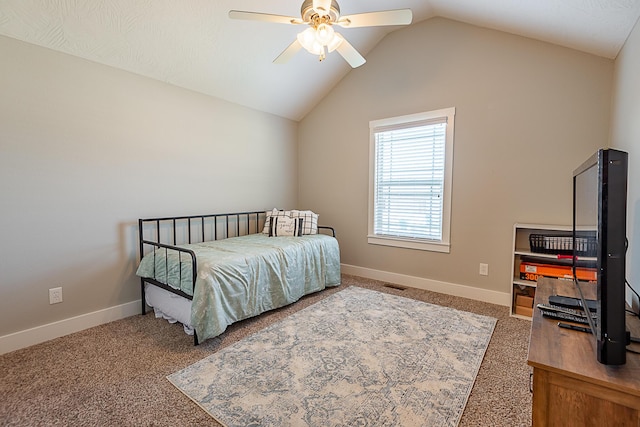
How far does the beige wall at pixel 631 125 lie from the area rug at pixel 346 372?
109 cm

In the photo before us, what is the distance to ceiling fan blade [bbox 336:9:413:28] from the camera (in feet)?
5.79

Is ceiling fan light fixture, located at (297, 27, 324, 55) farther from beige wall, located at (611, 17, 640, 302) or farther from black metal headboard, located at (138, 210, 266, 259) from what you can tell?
black metal headboard, located at (138, 210, 266, 259)

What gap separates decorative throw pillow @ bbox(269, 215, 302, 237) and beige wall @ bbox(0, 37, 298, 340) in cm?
76

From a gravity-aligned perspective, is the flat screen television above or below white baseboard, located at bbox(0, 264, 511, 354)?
above

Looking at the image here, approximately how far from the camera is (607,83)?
2447 mm

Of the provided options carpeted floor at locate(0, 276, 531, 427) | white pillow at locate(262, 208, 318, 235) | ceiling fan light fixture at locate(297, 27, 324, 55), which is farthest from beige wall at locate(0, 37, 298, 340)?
ceiling fan light fixture at locate(297, 27, 324, 55)

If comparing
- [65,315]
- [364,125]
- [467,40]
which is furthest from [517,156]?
[65,315]

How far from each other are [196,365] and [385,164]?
9.54ft

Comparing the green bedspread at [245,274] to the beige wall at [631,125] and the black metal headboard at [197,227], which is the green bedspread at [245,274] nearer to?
the black metal headboard at [197,227]

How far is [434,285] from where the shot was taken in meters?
3.42

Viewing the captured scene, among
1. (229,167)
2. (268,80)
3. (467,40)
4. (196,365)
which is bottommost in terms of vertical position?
(196,365)

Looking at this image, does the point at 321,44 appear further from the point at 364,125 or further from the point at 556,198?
the point at 556,198

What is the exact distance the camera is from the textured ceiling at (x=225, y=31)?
2012 millimetres

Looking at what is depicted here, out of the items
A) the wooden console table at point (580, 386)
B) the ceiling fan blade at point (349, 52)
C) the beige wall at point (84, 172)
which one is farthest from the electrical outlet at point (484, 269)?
the beige wall at point (84, 172)
